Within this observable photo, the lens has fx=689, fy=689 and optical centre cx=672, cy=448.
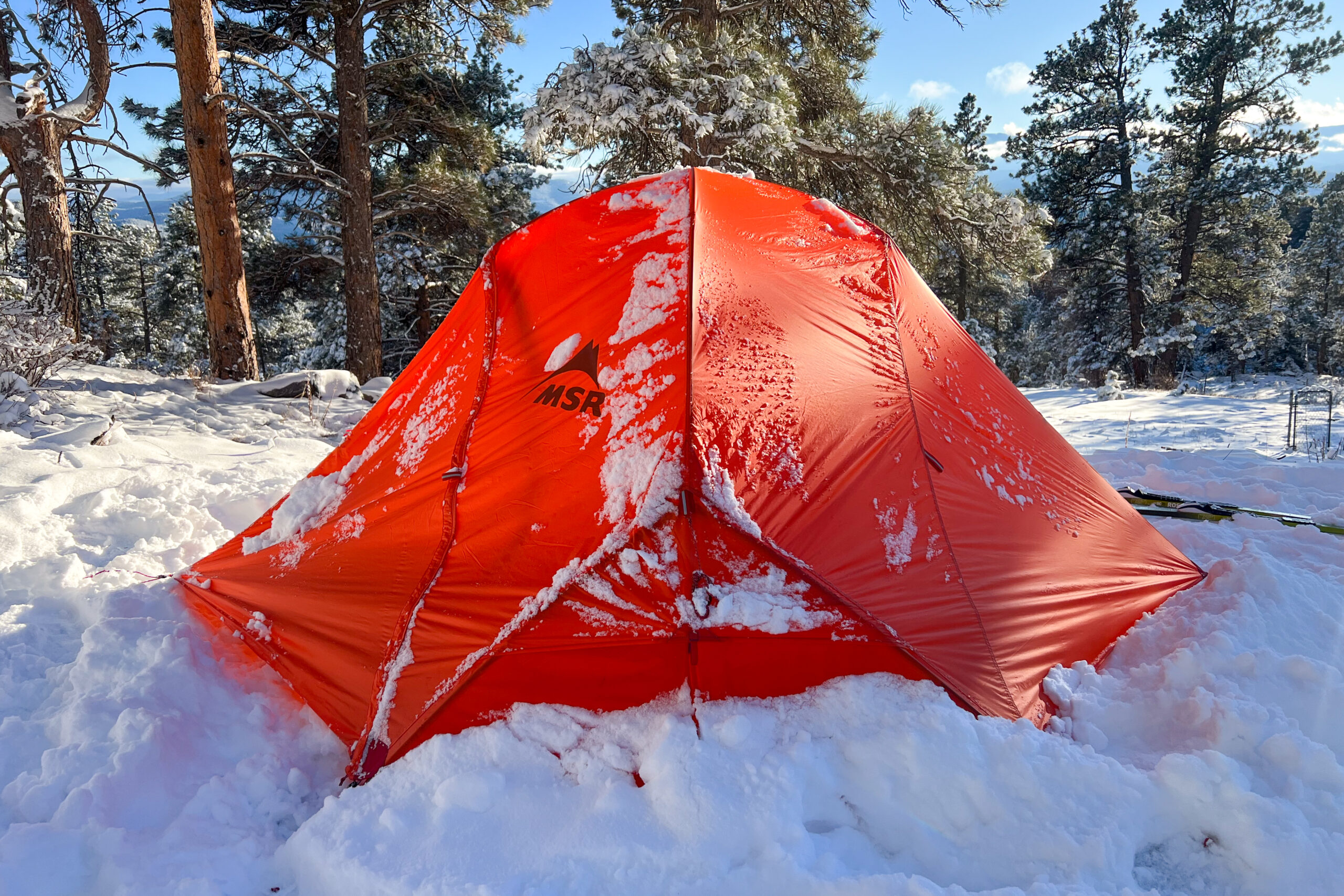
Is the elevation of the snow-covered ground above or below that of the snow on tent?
below

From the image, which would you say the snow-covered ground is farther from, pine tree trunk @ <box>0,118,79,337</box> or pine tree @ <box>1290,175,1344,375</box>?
pine tree @ <box>1290,175,1344,375</box>

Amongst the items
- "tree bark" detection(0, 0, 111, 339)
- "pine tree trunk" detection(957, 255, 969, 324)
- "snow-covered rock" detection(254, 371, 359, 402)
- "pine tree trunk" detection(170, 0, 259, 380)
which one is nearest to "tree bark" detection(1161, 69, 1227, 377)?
"pine tree trunk" detection(957, 255, 969, 324)

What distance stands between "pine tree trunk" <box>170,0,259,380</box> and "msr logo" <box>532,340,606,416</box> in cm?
550

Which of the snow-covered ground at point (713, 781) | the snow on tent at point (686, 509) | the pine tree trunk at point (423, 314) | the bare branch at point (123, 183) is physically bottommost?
the snow-covered ground at point (713, 781)

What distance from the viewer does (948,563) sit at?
7.56 ft

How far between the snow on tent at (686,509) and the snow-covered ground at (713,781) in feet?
0.46

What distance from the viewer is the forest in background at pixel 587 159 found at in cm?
705

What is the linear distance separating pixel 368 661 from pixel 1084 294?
71.4 ft

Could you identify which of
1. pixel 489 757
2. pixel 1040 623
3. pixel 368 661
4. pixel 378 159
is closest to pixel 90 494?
pixel 368 661

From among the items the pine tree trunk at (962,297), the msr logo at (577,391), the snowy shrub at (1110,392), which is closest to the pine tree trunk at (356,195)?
the msr logo at (577,391)

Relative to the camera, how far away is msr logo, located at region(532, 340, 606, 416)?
2430 millimetres

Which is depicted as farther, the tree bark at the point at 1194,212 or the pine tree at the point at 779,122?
the tree bark at the point at 1194,212

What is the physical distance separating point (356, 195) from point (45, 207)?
3.20m

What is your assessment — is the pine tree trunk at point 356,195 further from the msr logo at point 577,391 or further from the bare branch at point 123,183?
the msr logo at point 577,391
